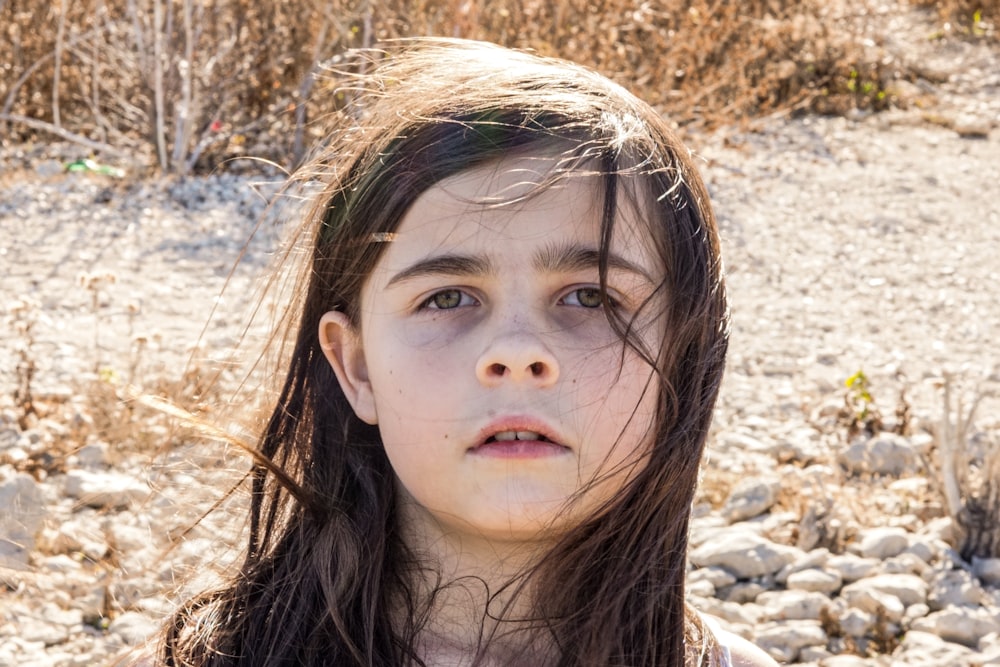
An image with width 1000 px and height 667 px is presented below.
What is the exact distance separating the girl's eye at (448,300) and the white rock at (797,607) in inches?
66.6

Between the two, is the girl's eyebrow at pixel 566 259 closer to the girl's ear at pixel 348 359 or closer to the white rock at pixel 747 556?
the girl's ear at pixel 348 359

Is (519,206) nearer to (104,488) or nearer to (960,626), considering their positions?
(960,626)

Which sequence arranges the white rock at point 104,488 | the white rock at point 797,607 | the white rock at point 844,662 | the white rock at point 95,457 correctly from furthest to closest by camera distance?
the white rock at point 95,457 < the white rock at point 104,488 < the white rock at point 797,607 < the white rock at point 844,662

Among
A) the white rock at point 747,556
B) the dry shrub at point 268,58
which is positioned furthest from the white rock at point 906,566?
the dry shrub at point 268,58

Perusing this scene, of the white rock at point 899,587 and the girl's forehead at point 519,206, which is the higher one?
the girl's forehead at point 519,206

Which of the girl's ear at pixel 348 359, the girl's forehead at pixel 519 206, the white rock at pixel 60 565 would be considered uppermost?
the girl's forehead at pixel 519 206

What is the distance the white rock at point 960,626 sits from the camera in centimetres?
302

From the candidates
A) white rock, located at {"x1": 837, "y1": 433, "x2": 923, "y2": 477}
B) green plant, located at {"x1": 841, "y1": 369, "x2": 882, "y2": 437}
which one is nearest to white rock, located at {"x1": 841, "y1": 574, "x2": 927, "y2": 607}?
white rock, located at {"x1": 837, "y1": 433, "x2": 923, "y2": 477}

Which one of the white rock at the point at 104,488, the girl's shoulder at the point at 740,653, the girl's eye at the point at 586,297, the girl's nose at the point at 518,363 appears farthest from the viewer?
the white rock at the point at 104,488

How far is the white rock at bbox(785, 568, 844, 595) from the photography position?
3.18 m

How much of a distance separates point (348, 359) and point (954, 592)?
191 cm

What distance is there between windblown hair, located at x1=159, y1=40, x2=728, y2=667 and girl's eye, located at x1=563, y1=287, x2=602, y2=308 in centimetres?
4

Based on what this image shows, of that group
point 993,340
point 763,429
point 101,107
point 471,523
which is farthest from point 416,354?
point 101,107

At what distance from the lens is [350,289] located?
1848 millimetres
